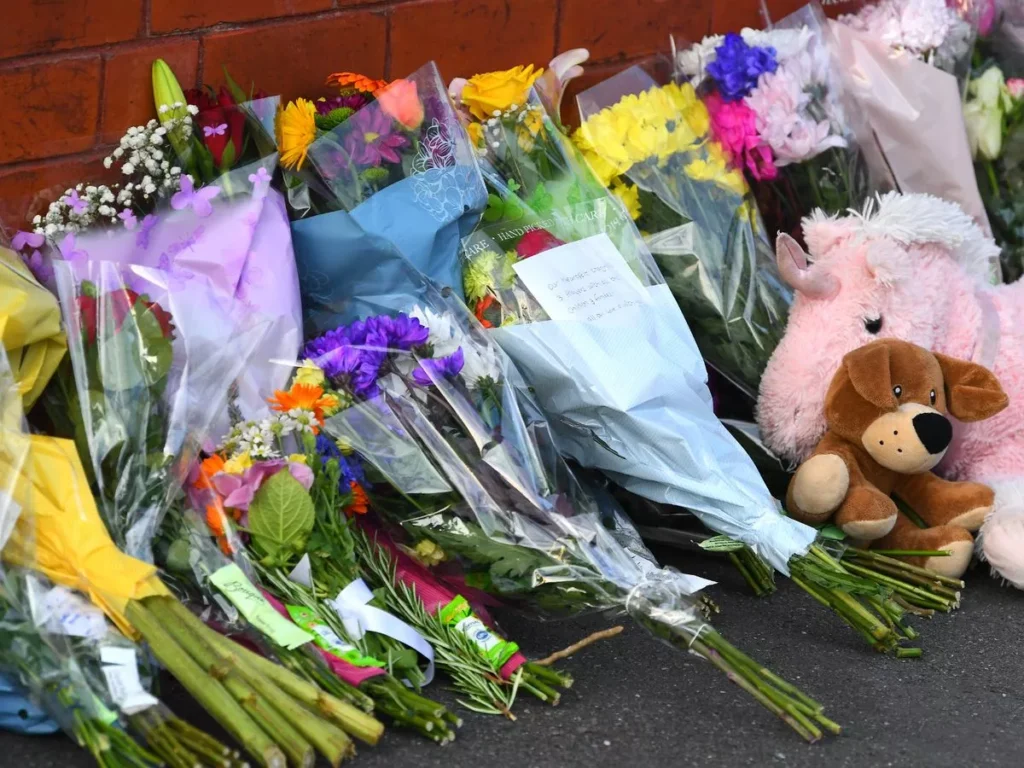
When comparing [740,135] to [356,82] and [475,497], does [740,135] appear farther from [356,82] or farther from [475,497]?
[475,497]

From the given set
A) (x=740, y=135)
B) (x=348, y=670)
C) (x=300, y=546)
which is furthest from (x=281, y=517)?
(x=740, y=135)

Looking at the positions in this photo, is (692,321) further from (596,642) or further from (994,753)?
(994,753)

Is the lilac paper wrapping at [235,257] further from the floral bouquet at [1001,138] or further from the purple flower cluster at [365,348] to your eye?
the floral bouquet at [1001,138]

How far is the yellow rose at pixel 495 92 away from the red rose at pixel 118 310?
0.92 m

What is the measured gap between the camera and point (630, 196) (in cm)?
296

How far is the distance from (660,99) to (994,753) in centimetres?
161

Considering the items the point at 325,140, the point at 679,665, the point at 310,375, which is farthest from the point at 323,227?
the point at 679,665

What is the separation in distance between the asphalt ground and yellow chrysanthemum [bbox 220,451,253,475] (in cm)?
36

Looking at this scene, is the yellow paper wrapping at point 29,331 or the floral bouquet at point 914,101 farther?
the floral bouquet at point 914,101

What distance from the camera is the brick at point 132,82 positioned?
2.55 meters

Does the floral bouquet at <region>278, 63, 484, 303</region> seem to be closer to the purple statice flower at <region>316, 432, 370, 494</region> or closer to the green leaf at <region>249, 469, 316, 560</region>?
the purple statice flower at <region>316, 432, 370, 494</region>

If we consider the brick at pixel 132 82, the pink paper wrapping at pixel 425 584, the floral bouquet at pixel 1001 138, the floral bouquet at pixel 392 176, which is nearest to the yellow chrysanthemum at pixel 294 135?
the floral bouquet at pixel 392 176

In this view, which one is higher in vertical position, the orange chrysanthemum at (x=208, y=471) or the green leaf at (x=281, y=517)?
the orange chrysanthemum at (x=208, y=471)

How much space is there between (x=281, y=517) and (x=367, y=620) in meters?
0.21
